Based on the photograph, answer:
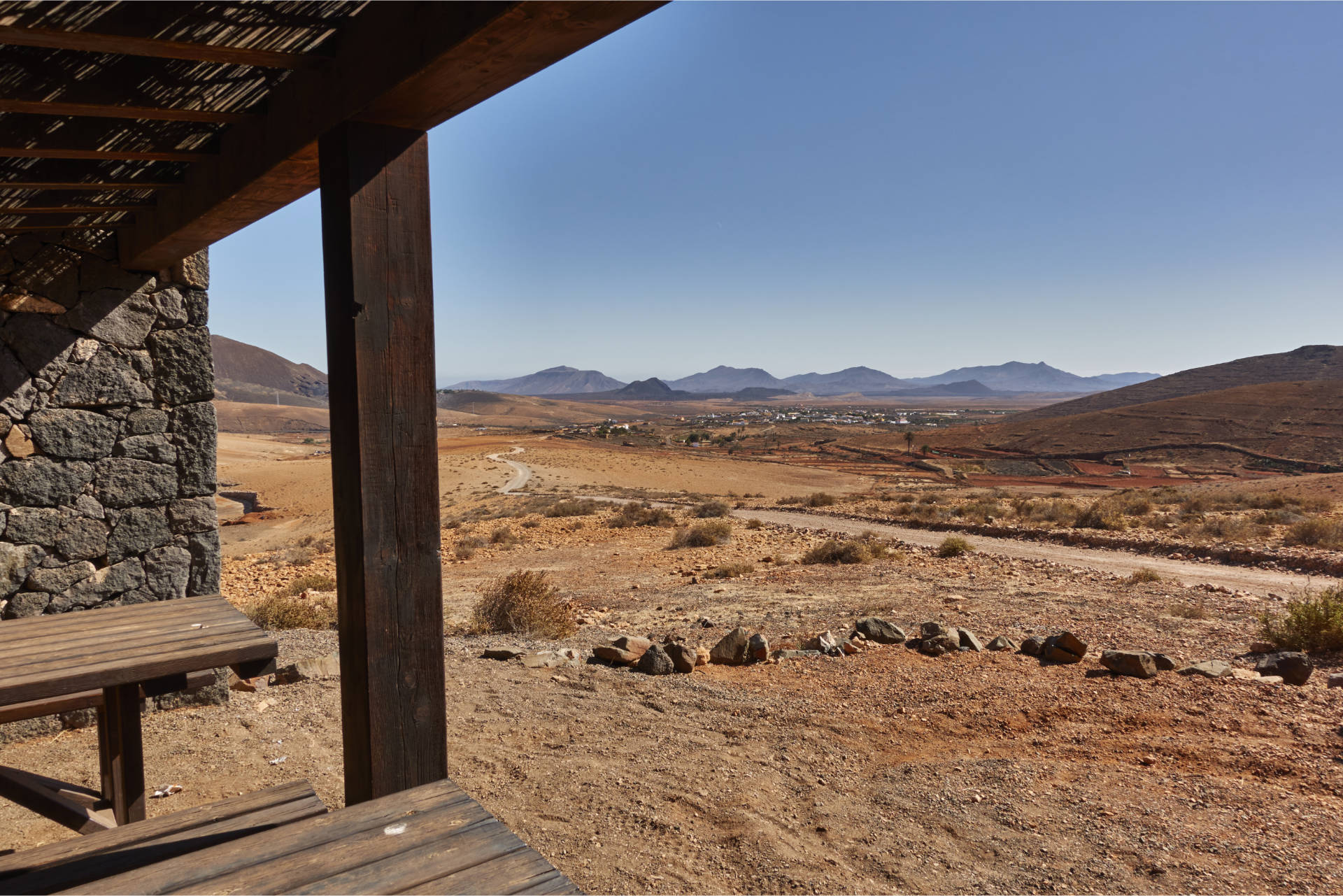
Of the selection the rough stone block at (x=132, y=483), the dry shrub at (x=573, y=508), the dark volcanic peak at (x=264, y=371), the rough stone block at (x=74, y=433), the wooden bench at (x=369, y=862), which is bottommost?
the dry shrub at (x=573, y=508)

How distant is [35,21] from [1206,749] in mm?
6564

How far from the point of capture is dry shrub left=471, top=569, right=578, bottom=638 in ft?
26.9

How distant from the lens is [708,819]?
13.0 ft

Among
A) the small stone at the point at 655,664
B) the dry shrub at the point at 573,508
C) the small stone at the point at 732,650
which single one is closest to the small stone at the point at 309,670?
the small stone at the point at 655,664

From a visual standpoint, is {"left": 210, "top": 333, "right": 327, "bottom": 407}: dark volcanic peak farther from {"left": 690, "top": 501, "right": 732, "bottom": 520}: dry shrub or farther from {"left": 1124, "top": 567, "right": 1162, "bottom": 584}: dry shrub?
{"left": 1124, "top": 567, "right": 1162, "bottom": 584}: dry shrub

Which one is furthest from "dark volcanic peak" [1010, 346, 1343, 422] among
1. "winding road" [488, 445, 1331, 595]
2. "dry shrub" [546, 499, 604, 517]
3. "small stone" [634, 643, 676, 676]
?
"small stone" [634, 643, 676, 676]

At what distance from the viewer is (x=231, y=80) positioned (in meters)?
2.45

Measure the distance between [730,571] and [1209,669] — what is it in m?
7.10

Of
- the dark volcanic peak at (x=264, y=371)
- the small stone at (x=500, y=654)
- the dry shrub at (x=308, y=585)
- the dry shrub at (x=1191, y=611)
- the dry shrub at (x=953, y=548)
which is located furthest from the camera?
the dark volcanic peak at (x=264, y=371)

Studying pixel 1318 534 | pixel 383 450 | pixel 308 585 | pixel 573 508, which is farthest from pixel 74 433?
pixel 1318 534

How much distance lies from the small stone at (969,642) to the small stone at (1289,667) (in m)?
2.19

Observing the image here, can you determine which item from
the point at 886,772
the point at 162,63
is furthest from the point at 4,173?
the point at 886,772

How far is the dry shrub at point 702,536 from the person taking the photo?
608 inches

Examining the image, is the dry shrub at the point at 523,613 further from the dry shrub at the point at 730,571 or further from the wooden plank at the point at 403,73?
the wooden plank at the point at 403,73
